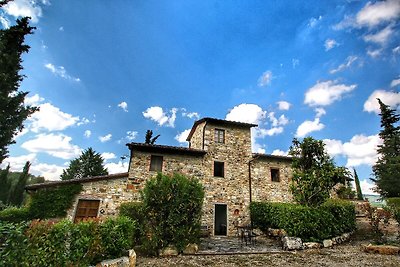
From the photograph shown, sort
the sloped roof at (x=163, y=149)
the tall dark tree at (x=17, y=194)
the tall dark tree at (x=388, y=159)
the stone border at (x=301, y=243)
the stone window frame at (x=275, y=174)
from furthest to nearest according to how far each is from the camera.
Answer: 1. the tall dark tree at (x=17, y=194)
2. the tall dark tree at (x=388, y=159)
3. the stone window frame at (x=275, y=174)
4. the sloped roof at (x=163, y=149)
5. the stone border at (x=301, y=243)

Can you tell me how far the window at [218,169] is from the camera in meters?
14.4

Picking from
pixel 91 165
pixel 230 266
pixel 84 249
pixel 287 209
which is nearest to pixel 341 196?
pixel 287 209

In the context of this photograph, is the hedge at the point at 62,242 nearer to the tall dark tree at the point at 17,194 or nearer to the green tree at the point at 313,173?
the green tree at the point at 313,173

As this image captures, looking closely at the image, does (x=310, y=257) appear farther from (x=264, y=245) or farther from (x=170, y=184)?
(x=170, y=184)

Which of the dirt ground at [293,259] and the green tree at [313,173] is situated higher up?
the green tree at [313,173]

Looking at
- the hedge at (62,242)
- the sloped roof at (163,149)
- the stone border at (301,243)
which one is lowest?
the stone border at (301,243)

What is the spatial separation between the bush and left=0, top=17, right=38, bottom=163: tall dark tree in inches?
599

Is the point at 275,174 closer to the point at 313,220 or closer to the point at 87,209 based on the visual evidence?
the point at 313,220

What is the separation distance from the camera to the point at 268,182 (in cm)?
1491

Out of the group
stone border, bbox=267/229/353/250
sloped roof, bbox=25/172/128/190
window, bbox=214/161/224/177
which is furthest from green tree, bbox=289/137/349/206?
sloped roof, bbox=25/172/128/190

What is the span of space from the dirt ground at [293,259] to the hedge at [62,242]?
4.84 feet

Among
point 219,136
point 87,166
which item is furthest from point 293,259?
point 87,166

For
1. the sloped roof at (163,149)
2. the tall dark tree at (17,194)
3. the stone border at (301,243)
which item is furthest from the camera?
the tall dark tree at (17,194)

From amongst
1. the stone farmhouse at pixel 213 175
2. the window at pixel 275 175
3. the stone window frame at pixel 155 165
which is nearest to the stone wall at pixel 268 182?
the stone farmhouse at pixel 213 175
